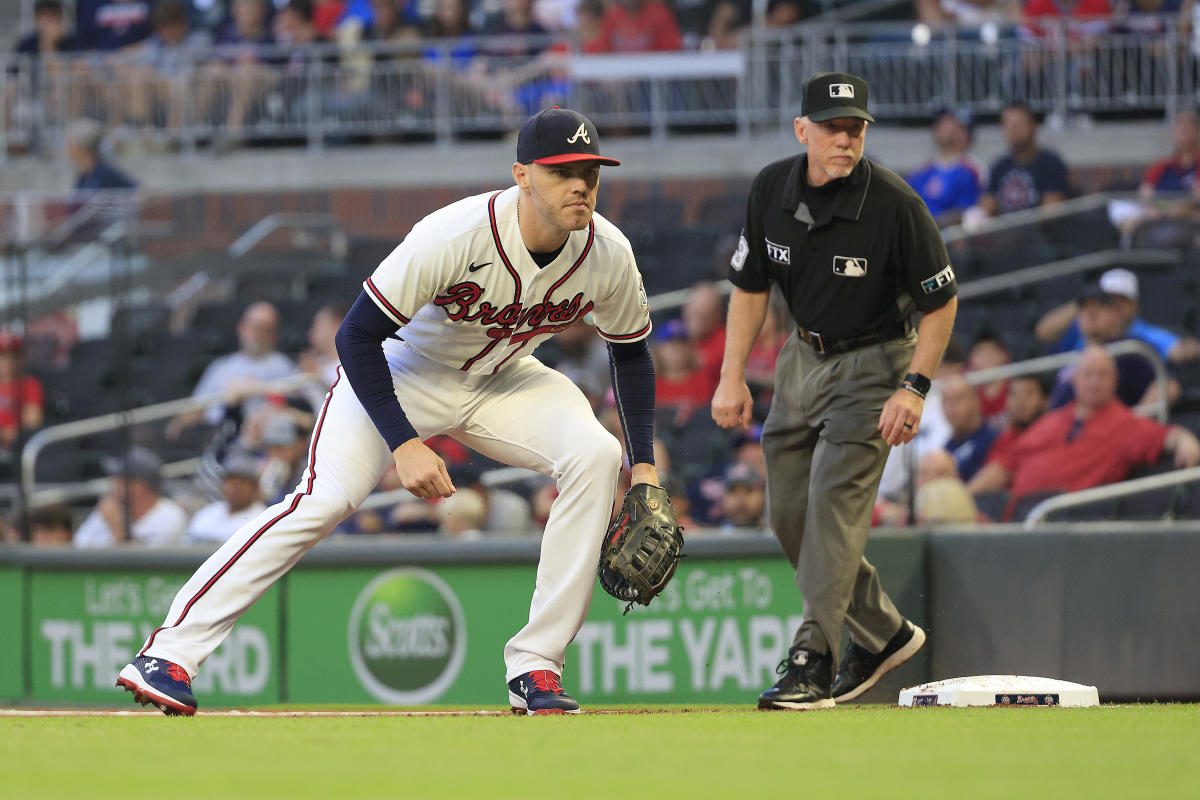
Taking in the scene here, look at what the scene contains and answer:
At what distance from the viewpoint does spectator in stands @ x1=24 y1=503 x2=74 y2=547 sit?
9672mm

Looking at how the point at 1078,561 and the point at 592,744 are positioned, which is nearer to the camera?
the point at 592,744

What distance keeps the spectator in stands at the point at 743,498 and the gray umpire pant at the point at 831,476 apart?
204cm

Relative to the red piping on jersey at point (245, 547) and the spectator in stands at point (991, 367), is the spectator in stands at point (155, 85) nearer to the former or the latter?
the spectator in stands at point (991, 367)

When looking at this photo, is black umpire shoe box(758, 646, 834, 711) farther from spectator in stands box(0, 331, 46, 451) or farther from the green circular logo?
spectator in stands box(0, 331, 46, 451)

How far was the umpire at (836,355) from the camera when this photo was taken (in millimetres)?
5648

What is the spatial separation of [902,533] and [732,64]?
7.68 metres

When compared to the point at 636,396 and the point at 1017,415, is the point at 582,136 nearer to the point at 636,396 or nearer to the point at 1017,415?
the point at 636,396

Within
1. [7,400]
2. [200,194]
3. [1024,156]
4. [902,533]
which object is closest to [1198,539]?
[902,533]

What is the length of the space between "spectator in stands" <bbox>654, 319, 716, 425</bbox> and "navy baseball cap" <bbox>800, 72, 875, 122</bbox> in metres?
4.35

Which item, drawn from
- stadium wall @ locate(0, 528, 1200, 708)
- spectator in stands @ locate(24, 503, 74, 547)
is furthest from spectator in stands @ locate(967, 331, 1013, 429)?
spectator in stands @ locate(24, 503, 74, 547)

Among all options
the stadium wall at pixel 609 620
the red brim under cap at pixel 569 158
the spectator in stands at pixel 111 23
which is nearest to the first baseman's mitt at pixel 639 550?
the red brim under cap at pixel 569 158

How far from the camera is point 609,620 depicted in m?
7.90

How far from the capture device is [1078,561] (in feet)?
A: 22.8

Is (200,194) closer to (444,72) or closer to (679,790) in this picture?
(444,72)
